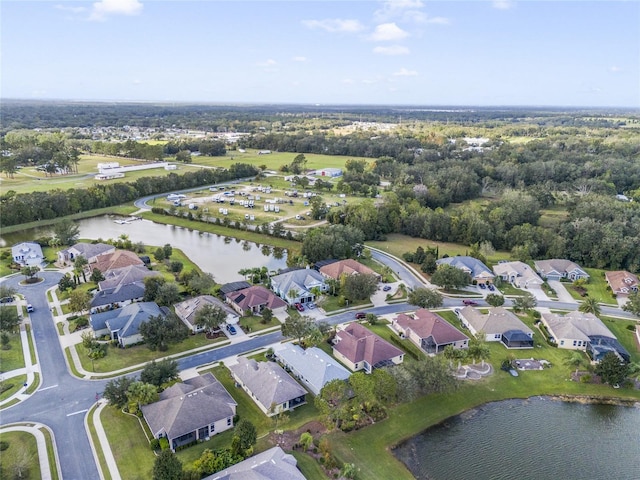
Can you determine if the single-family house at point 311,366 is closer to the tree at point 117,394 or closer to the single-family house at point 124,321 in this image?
the tree at point 117,394

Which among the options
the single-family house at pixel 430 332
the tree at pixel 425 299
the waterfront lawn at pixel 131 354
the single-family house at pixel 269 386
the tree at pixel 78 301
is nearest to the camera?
the single-family house at pixel 269 386

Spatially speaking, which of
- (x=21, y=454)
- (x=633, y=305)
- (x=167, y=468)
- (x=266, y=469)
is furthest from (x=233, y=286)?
(x=633, y=305)

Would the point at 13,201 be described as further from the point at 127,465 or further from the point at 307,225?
the point at 127,465

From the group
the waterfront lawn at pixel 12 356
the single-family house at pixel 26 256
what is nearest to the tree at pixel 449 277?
the waterfront lawn at pixel 12 356

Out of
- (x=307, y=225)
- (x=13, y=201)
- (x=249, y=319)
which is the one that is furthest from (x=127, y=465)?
(x=13, y=201)

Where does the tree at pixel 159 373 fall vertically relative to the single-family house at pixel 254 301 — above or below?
above
